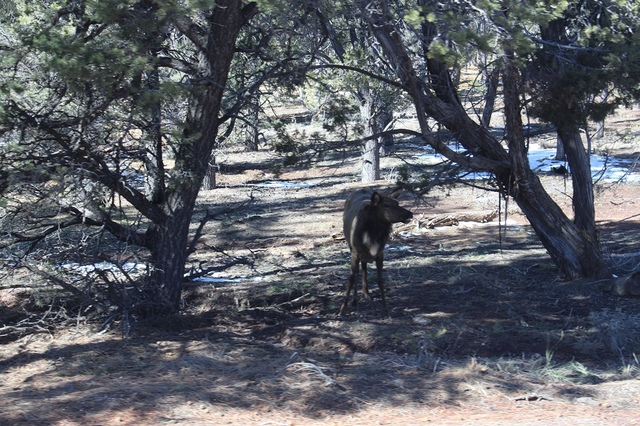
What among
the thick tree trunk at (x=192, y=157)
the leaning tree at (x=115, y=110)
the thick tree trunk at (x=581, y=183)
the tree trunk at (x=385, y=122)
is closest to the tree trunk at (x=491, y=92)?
the thick tree trunk at (x=581, y=183)

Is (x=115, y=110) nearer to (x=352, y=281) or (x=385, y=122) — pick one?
(x=352, y=281)

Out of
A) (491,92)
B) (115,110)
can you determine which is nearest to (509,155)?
(491,92)

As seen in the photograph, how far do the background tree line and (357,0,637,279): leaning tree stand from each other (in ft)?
0.08

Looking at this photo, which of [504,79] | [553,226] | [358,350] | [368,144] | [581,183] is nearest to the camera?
[358,350]

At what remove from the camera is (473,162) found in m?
10.9

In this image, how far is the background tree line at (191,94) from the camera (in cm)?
793

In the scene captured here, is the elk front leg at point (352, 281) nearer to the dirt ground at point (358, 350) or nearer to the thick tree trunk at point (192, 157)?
the dirt ground at point (358, 350)

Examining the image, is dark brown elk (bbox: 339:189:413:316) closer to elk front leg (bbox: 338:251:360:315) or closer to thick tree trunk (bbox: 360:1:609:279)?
elk front leg (bbox: 338:251:360:315)

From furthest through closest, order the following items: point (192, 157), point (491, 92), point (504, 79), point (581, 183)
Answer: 1. point (581, 183)
2. point (491, 92)
3. point (504, 79)
4. point (192, 157)

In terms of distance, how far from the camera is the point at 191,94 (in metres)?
8.80

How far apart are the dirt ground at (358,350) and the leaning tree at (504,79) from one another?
2.82ft

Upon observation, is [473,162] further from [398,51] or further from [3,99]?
[3,99]

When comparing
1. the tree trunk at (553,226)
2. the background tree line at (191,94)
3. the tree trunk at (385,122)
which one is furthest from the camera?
the tree trunk at (385,122)

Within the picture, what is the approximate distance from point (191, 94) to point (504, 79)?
4489 millimetres
